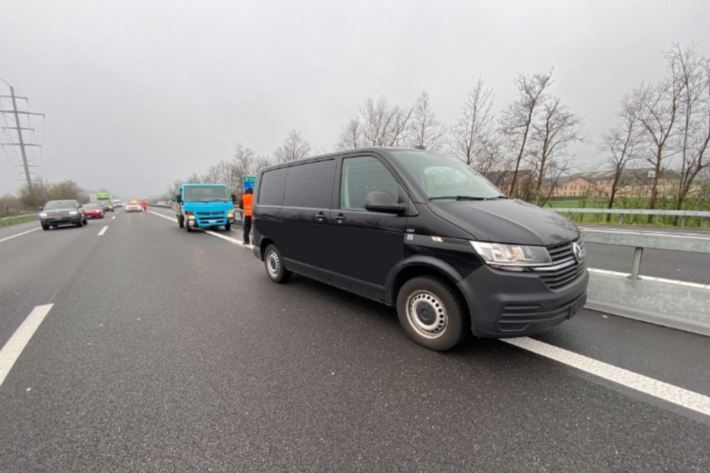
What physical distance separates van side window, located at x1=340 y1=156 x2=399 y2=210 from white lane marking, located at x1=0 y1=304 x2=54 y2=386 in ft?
11.6

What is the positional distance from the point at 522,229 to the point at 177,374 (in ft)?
10.6

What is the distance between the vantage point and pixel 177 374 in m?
2.60

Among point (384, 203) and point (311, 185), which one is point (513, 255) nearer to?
point (384, 203)

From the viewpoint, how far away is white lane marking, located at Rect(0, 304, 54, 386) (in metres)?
2.76

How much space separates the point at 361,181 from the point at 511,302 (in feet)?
6.76

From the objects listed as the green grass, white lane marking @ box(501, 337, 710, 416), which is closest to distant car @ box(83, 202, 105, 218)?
white lane marking @ box(501, 337, 710, 416)

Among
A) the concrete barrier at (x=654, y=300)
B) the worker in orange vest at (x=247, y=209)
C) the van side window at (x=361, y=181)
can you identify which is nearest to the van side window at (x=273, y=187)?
the van side window at (x=361, y=181)

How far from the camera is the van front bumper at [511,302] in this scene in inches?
95.0

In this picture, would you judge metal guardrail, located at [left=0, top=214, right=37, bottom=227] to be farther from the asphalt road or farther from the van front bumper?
the van front bumper

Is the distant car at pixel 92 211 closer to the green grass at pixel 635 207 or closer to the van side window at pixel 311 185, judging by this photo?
the van side window at pixel 311 185

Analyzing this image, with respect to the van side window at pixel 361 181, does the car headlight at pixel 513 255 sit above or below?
below

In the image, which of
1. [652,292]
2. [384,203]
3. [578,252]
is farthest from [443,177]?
[652,292]

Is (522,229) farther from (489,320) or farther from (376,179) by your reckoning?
(376,179)

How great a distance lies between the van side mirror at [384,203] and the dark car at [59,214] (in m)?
20.7
